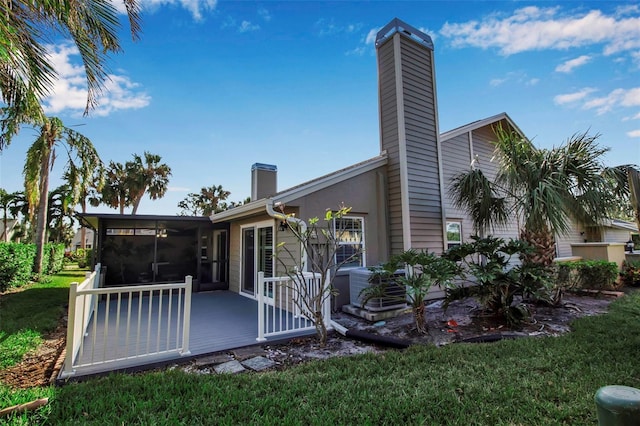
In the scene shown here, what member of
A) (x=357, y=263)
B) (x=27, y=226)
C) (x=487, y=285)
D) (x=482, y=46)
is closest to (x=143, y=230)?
(x=357, y=263)

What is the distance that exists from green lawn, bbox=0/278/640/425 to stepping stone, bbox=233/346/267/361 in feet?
2.33

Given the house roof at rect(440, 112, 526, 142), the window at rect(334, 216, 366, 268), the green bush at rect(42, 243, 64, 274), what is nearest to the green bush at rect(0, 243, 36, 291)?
the green bush at rect(42, 243, 64, 274)

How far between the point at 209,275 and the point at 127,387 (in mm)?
7782

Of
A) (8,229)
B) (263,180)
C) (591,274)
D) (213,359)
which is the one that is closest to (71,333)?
(213,359)

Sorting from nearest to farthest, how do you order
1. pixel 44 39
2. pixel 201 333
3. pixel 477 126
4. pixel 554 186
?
pixel 44 39 < pixel 201 333 < pixel 554 186 < pixel 477 126

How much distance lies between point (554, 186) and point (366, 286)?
4.33 meters

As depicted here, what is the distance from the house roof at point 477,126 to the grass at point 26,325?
9.91 meters

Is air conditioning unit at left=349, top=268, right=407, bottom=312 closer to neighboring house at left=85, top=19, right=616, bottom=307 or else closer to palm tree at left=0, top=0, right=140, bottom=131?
neighboring house at left=85, top=19, right=616, bottom=307

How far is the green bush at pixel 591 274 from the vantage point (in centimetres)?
841

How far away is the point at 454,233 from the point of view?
30.3 feet

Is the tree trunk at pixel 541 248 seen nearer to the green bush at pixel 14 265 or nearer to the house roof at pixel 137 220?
the house roof at pixel 137 220

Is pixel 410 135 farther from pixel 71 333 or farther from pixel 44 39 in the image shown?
pixel 71 333

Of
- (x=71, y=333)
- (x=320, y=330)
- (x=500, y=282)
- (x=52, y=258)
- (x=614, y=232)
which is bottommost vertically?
(x=320, y=330)

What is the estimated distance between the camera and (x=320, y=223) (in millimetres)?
6875
